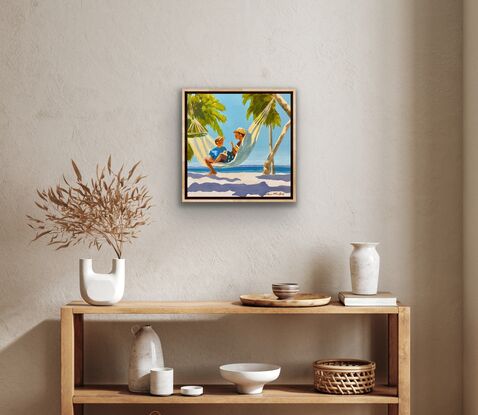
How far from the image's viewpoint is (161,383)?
224cm

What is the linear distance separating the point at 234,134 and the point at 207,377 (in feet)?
2.81

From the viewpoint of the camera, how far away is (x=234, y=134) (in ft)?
8.13

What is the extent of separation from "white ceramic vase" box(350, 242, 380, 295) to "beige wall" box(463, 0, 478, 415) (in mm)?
330

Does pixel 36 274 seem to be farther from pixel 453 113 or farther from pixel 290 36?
pixel 453 113

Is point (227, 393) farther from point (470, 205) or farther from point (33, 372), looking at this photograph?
point (470, 205)

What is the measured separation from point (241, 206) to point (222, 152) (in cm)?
20

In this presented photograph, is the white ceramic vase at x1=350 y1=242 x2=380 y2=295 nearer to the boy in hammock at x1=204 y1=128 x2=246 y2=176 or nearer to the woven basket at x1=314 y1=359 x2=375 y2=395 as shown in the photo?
the woven basket at x1=314 y1=359 x2=375 y2=395

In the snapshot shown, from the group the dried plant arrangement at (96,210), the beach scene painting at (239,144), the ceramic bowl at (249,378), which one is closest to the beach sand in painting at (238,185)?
the beach scene painting at (239,144)

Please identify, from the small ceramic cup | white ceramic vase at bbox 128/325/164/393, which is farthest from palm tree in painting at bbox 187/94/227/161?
the small ceramic cup

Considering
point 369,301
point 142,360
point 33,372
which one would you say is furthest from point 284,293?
point 33,372

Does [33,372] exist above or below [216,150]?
below

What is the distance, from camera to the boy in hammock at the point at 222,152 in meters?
2.47

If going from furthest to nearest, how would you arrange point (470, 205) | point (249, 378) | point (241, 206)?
point (241, 206)
point (470, 205)
point (249, 378)

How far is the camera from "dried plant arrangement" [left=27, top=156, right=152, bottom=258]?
7.56 feet
